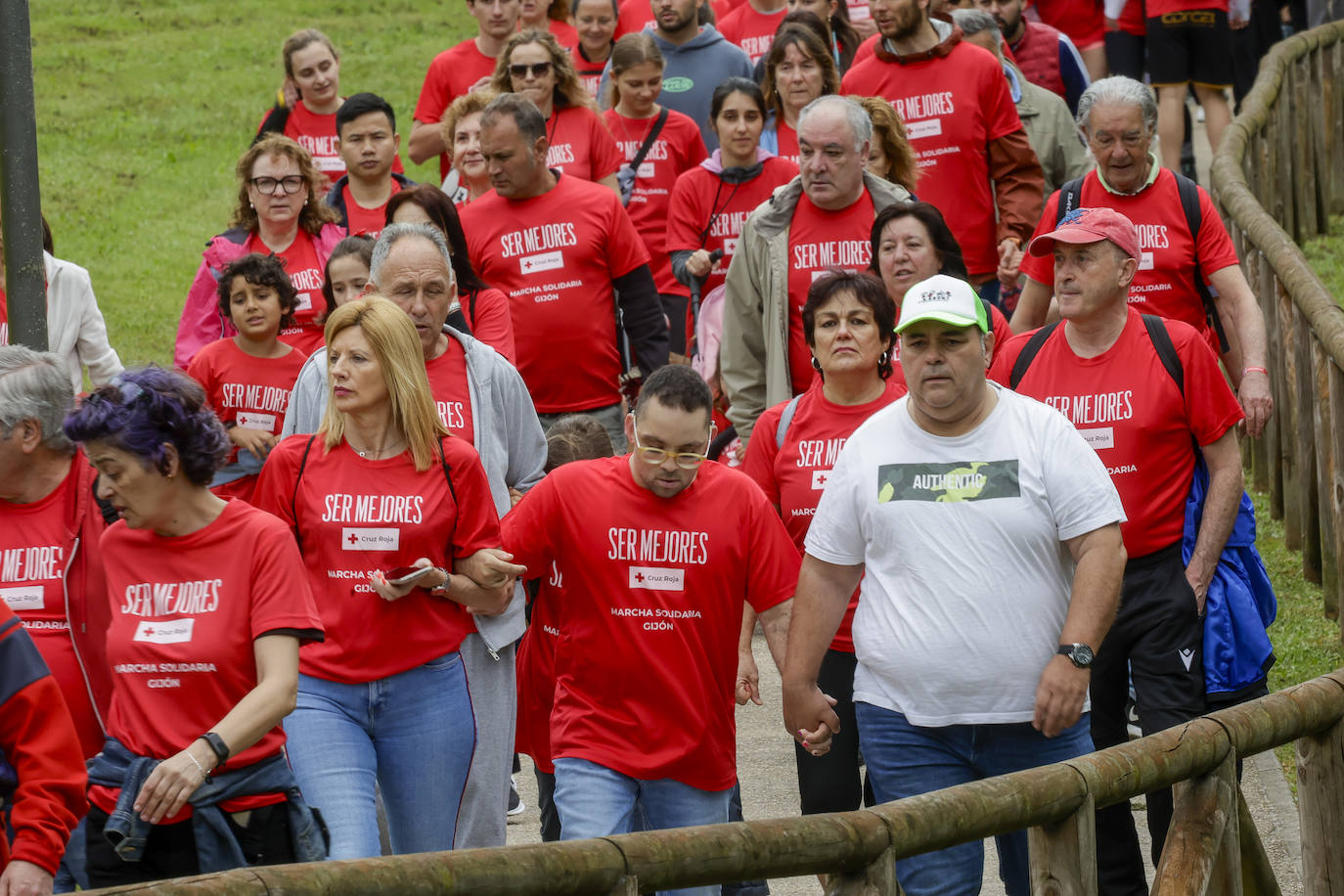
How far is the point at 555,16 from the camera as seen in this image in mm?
13500

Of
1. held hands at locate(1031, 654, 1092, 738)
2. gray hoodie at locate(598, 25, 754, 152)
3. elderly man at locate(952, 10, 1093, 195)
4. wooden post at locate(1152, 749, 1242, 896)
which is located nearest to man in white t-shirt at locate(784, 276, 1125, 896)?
held hands at locate(1031, 654, 1092, 738)

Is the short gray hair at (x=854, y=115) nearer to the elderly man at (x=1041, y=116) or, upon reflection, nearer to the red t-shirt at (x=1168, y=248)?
the red t-shirt at (x=1168, y=248)

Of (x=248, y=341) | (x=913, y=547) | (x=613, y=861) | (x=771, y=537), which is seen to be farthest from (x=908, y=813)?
(x=248, y=341)

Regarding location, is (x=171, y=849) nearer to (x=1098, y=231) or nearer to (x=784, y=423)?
(x=784, y=423)

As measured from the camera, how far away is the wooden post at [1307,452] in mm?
9938

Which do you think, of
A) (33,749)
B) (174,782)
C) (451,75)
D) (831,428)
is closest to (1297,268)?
(831,428)

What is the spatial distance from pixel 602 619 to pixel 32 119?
2.15m

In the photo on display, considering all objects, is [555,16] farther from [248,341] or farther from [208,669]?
[208,669]

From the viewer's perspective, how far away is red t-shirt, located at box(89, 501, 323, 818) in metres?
4.73

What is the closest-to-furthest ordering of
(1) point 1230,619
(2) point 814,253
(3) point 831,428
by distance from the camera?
(1) point 1230,619, (3) point 831,428, (2) point 814,253

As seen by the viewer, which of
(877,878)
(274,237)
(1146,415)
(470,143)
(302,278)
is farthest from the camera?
(470,143)

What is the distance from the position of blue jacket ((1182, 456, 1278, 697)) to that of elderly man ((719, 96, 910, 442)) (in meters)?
2.10

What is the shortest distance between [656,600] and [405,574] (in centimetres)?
74

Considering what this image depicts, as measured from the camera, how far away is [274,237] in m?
8.55
